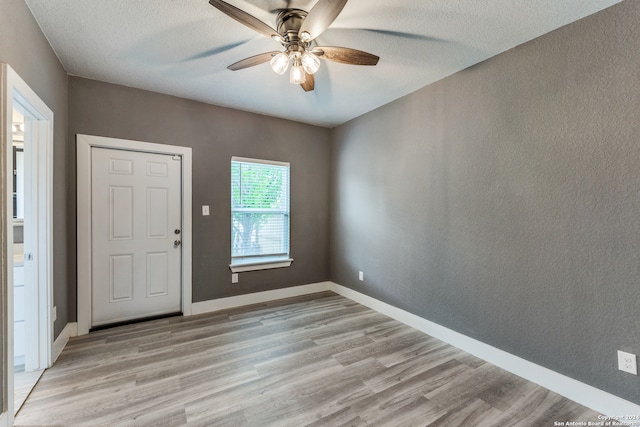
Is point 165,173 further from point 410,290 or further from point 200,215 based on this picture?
point 410,290

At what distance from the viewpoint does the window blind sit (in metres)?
3.60

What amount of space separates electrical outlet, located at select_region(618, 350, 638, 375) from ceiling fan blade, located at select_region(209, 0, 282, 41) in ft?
9.69

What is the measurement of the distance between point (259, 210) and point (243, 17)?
2.50m

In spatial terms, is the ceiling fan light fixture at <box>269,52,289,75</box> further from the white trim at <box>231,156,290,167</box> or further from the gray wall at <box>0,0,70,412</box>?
the white trim at <box>231,156,290,167</box>

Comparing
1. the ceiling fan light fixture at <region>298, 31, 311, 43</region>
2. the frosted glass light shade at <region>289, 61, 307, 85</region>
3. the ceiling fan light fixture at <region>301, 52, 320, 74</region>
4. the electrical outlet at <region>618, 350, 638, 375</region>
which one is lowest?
the electrical outlet at <region>618, 350, 638, 375</region>

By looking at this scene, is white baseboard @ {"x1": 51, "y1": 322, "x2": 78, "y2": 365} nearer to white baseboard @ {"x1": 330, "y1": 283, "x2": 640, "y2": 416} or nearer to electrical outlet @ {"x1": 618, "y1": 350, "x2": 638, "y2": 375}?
white baseboard @ {"x1": 330, "y1": 283, "x2": 640, "y2": 416}

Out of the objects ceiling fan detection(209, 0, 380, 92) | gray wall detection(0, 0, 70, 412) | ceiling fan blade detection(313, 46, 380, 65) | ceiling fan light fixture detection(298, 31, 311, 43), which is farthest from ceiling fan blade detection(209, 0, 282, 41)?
gray wall detection(0, 0, 70, 412)

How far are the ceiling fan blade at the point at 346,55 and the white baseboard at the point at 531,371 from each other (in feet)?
8.21

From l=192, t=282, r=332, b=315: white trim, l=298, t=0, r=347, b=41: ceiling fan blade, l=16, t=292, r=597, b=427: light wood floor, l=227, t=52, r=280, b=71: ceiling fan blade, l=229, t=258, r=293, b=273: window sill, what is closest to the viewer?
l=298, t=0, r=347, b=41: ceiling fan blade

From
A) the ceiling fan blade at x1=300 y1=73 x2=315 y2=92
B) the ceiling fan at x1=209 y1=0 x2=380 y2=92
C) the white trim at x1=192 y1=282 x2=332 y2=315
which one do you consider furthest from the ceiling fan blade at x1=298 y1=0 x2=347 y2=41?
the white trim at x1=192 y1=282 x2=332 y2=315

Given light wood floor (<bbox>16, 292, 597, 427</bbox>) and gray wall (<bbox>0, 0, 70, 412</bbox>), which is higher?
gray wall (<bbox>0, 0, 70, 412</bbox>)

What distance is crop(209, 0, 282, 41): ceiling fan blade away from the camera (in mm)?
1441

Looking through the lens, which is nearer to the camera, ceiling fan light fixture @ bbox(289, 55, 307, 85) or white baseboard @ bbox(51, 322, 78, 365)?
ceiling fan light fixture @ bbox(289, 55, 307, 85)

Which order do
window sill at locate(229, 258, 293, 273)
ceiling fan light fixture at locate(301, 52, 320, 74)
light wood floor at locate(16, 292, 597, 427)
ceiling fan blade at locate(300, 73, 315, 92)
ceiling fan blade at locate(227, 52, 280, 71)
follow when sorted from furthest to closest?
window sill at locate(229, 258, 293, 273)
ceiling fan blade at locate(300, 73, 315, 92)
ceiling fan blade at locate(227, 52, 280, 71)
ceiling fan light fixture at locate(301, 52, 320, 74)
light wood floor at locate(16, 292, 597, 427)
